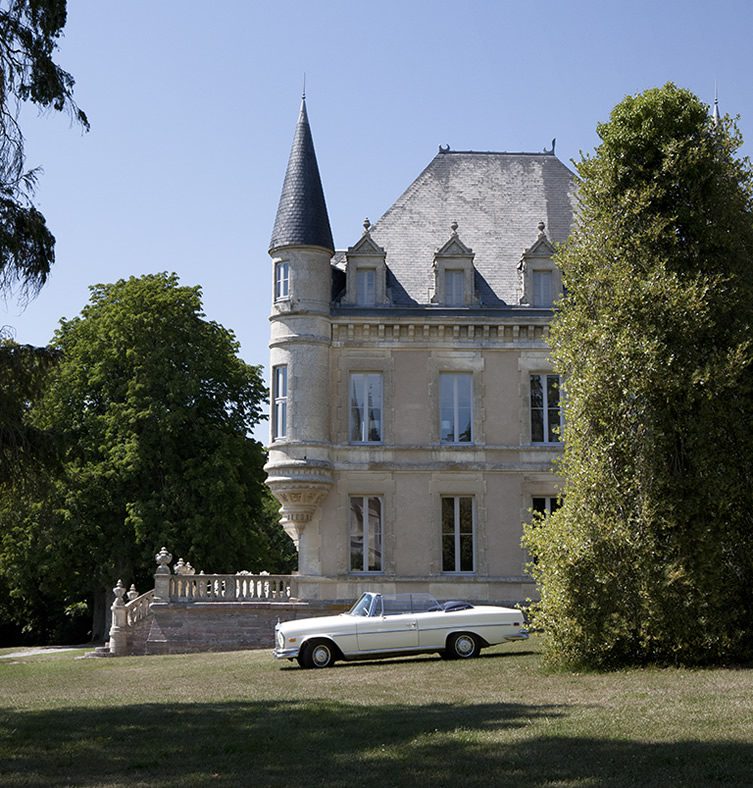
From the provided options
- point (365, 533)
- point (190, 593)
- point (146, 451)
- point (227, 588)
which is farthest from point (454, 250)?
point (146, 451)

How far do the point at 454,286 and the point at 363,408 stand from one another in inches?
176

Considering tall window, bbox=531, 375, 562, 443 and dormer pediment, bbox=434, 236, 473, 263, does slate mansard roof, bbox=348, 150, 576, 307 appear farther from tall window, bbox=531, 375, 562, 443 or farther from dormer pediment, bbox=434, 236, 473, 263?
tall window, bbox=531, 375, 562, 443

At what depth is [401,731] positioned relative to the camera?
12.9 metres

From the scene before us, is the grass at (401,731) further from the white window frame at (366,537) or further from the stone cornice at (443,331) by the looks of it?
the stone cornice at (443,331)

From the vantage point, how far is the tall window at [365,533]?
3359cm

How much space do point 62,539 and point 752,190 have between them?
28346 mm

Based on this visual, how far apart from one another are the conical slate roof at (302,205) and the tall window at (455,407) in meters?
5.13

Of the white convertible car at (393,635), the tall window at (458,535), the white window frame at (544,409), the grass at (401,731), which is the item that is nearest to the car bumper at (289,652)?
the white convertible car at (393,635)

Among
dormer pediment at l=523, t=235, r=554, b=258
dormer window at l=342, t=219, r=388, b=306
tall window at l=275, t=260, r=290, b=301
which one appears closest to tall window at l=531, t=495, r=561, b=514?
dormer pediment at l=523, t=235, r=554, b=258

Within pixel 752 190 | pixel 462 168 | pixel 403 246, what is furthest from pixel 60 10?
pixel 462 168

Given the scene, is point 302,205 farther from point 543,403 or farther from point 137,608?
point 137,608

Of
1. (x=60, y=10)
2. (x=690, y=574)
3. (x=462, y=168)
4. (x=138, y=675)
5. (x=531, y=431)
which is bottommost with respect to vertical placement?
(x=138, y=675)

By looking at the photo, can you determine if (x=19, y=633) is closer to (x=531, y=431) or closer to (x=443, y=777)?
(x=531, y=431)

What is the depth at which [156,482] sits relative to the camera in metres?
43.3
